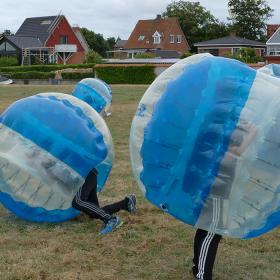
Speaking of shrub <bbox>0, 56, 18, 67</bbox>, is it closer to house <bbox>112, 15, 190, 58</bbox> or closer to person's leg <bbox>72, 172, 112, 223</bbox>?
house <bbox>112, 15, 190, 58</bbox>

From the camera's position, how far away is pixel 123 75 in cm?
3922

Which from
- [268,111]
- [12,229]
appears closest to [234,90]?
[268,111]

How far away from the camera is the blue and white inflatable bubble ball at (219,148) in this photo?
4227 mm

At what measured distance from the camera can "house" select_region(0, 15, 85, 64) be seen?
66.2m

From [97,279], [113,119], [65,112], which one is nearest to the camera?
[97,279]

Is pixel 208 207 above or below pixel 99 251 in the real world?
above

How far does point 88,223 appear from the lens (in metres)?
6.32

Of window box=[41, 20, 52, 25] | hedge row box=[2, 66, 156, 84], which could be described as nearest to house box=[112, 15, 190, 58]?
window box=[41, 20, 52, 25]

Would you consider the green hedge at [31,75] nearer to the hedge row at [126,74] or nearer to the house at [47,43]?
the hedge row at [126,74]

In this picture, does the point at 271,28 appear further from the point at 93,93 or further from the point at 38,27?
the point at 93,93

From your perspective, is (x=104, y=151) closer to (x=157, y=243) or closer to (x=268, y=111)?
(x=157, y=243)

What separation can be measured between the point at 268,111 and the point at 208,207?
850mm

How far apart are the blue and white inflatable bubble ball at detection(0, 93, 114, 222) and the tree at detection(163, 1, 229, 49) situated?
83701 mm

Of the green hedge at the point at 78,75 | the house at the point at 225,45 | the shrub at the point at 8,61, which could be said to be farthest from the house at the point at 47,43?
the green hedge at the point at 78,75
